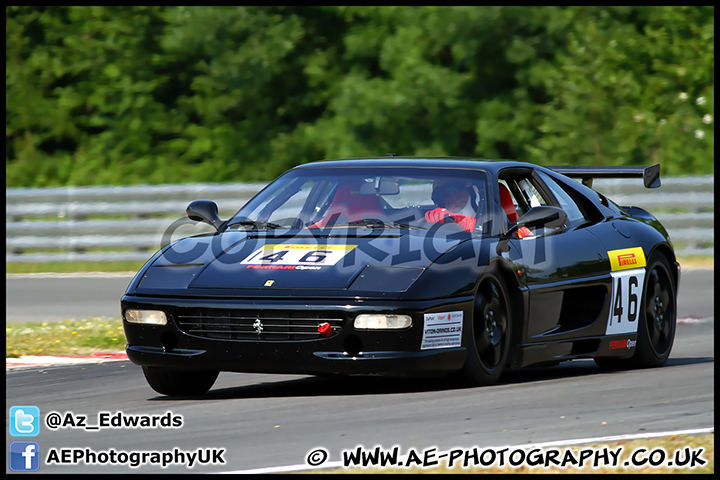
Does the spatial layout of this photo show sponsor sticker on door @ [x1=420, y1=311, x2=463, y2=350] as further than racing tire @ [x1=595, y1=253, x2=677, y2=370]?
No

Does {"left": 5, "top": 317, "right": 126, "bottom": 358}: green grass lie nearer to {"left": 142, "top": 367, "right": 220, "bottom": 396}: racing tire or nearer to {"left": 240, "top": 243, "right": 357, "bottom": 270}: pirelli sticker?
{"left": 142, "top": 367, "right": 220, "bottom": 396}: racing tire

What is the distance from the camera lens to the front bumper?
684cm

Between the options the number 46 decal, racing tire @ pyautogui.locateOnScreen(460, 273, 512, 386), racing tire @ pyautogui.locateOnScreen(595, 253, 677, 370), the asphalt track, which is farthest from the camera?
racing tire @ pyautogui.locateOnScreen(595, 253, 677, 370)

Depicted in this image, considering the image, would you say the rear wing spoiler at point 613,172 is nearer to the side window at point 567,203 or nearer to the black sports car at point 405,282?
the black sports car at point 405,282

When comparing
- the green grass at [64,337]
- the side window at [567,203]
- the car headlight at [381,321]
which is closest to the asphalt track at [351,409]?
the car headlight at [381,321]

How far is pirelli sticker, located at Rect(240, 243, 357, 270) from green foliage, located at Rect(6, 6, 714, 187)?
16.6m

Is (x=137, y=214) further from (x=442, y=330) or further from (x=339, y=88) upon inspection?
(x=442, y=330)

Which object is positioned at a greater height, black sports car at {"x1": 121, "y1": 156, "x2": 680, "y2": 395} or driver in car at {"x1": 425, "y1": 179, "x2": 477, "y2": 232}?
driver in car at {"x1": 425, "y1": 179, "x2": 477, "y2": 232}

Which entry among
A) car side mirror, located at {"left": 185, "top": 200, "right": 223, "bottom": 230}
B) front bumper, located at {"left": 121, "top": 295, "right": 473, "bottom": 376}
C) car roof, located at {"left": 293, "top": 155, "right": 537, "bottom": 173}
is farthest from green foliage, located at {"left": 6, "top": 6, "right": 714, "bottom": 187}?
front bumper, located at {"left": 121, "top": 295, "right": 473, "bottom": 376}

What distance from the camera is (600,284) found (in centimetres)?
838

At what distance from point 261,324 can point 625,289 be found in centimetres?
285

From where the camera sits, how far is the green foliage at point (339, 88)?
24219 mm

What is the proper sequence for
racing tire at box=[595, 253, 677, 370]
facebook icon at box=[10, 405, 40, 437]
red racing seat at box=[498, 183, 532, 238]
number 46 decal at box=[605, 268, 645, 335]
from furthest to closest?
racing tire at box=[595, 253, 677, 370], number 46 decal at box=[605, 268, 645, 335], red racing seat at box=[498, 183, 532, 238], facebook icon at box=[10, 405, 40, 437]

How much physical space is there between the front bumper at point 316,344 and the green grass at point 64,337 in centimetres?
342
